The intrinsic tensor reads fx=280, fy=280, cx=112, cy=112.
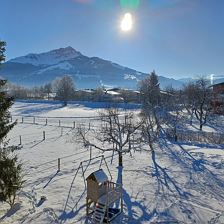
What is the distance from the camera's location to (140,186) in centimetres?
1762

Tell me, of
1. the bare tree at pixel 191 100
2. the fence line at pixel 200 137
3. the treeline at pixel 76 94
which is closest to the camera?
the fence line at pixel 200 137

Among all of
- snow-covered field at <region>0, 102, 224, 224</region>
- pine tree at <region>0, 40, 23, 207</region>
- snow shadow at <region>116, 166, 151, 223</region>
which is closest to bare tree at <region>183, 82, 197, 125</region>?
snow-covered field at <region>0, 102, 224, 224</region>

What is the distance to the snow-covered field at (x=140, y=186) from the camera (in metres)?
13.6

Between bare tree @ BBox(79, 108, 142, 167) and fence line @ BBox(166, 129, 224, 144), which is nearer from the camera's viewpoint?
bare tree @ BBox(79, 108, 142, 167)

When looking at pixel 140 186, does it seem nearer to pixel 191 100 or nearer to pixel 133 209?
pixel 133 209

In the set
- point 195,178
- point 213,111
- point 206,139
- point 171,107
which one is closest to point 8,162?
point 195,178

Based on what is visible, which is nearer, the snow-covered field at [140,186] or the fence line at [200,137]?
the snow-covered field at [140,186]

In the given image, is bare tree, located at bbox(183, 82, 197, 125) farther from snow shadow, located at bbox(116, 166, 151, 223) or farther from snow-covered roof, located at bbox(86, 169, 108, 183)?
snow-covered roof, located at bbox(86, 169, 108, 183)

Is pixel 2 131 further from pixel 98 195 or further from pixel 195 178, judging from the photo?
pixel 195 178

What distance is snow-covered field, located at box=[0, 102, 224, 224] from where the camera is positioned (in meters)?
13.6

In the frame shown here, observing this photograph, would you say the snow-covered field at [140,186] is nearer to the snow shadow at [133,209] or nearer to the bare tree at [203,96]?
the snow shadow at [133,209]

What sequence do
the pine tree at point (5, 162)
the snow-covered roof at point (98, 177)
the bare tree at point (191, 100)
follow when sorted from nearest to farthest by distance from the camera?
the snow-covered roof at point (98, 177)
the pine tree at point (5, 162)
the bare tree at point (191, 100)

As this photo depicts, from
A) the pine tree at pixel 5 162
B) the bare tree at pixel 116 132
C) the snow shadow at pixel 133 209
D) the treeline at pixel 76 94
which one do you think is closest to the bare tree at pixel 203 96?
the bare tree at pixel 116 132

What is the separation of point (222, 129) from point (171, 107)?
1074 cm
